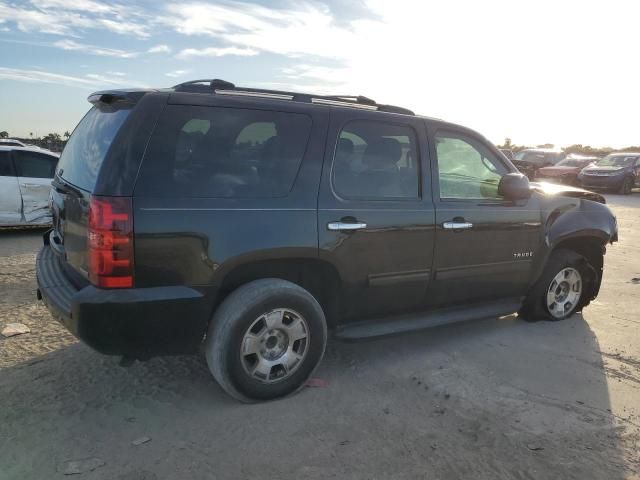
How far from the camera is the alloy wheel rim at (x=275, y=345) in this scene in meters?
3.22

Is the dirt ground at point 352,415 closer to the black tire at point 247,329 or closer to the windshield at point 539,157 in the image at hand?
the black tire at point 247,329

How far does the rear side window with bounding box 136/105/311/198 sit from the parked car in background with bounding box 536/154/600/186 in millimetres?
21522

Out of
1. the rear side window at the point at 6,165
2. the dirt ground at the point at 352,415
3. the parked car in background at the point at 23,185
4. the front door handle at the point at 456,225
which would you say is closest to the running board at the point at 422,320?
the dirt ground at the point at 352,415

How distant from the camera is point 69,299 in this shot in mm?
2975

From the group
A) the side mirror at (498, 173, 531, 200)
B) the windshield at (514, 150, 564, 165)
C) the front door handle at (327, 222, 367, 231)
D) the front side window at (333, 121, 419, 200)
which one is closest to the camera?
the front door handle at (327, 222, 367, 231)

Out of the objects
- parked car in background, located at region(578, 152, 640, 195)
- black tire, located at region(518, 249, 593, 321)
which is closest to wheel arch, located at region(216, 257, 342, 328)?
black tire, located at region(518, 249, 593, 321)

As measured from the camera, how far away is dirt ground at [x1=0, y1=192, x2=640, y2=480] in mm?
2717

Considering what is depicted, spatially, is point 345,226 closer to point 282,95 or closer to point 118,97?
point 282,95

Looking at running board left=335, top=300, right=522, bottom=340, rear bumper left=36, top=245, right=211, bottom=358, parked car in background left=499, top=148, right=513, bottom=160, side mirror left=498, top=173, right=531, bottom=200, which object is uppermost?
parked car in background left=499, top=148, right=513, bottom=160

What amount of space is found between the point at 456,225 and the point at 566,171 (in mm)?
20878

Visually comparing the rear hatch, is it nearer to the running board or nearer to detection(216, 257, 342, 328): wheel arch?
detection(216, 257, 342, 328): wheel arch

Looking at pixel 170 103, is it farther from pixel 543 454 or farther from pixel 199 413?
pixel 543 454

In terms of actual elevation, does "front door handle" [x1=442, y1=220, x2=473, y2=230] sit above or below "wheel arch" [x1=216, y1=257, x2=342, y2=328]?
above

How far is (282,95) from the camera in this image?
142 inches
